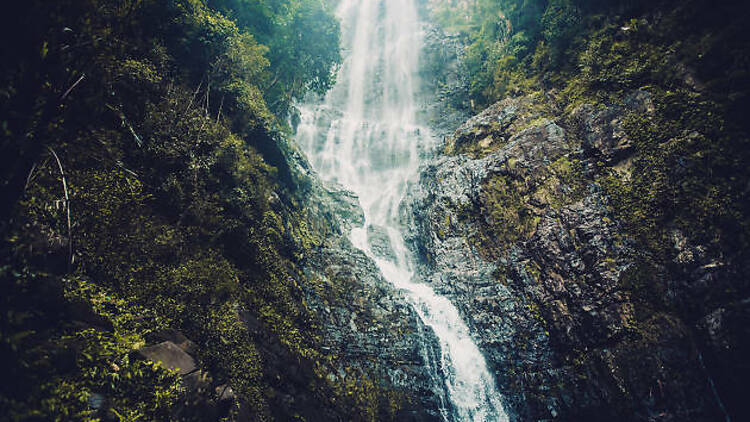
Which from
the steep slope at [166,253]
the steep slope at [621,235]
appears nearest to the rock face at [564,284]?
the steep slope at [621,235]

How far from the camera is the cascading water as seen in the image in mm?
10664

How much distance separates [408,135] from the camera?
2402 centimetres

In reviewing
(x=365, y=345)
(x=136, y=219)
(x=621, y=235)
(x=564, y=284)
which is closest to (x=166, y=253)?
(x=136, y=219)

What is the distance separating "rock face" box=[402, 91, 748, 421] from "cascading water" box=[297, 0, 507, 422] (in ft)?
2.78

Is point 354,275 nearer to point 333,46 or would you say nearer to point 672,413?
point 672,413

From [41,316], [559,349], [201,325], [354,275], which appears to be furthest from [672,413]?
[41,316]

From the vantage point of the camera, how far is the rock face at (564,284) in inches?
294

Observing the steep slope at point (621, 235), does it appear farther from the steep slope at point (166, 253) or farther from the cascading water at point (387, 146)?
the steep slope at point (166, 253)

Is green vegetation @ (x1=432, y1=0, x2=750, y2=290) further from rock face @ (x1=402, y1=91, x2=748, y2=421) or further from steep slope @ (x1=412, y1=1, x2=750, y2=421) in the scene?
rock face @ (x1=402, y1=91, x2=748, y2=421)

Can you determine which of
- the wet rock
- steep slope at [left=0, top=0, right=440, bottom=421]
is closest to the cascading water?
steep slope at [left=0, top=0, right=440, bottom=421]

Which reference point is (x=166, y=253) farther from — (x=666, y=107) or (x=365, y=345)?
(x=666, y=107)

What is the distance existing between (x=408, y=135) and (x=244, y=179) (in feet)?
53.7

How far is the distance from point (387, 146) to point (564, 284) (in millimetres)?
16853

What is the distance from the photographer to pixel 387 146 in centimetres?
2389
